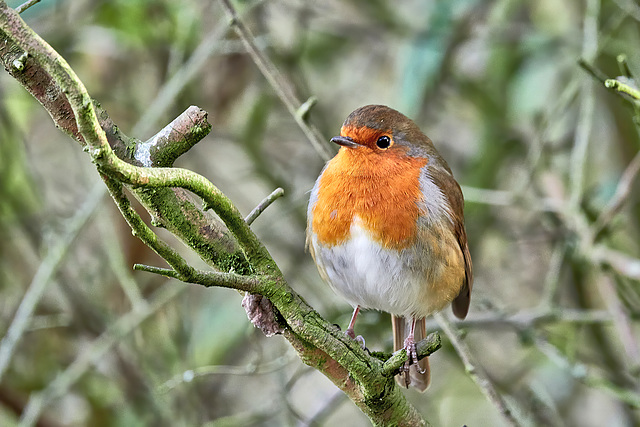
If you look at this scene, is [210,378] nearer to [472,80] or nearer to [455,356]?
[455,356]

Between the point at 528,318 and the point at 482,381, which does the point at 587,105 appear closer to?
the point at 528,318

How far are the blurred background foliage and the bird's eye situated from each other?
0.69m

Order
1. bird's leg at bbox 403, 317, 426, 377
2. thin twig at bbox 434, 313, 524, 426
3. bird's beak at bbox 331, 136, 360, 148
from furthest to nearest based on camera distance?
bird's beak at bbox 331, 136, 360, 148 → thin twig at bbox 434, 313, 524, 426 → bird's leg at bbox 403, 317, 426, 377

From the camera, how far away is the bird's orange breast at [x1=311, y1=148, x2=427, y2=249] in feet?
8.42

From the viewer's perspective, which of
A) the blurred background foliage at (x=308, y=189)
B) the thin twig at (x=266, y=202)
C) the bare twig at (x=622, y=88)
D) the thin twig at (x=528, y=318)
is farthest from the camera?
the blurred background foliage at (x=308, y=189)

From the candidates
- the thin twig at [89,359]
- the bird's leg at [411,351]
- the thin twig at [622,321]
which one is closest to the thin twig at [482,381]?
the bird's leg at [411,351]

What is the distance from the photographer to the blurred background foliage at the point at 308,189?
10.9 ft

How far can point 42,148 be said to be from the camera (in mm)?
4633

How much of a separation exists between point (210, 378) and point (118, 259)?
878 millimetres

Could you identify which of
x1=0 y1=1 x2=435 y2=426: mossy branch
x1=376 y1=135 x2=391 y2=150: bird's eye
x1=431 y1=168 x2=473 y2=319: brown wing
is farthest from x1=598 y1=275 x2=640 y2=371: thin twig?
x1=0 y1=1 x2=435 y2=426: mossy branch

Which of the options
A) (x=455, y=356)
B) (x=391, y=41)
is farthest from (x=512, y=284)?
(x=391, y=41)

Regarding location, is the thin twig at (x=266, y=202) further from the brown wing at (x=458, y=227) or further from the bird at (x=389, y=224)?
the brown wing at (x=458, y=227)

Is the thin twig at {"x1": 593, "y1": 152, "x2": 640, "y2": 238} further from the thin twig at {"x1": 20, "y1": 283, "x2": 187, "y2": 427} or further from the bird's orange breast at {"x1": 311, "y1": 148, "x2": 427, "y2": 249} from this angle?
the thin twig at {"x1": 20, "y1": 283, "x2": 187, "y2": 427}

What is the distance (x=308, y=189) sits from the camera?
3420 millimetres
